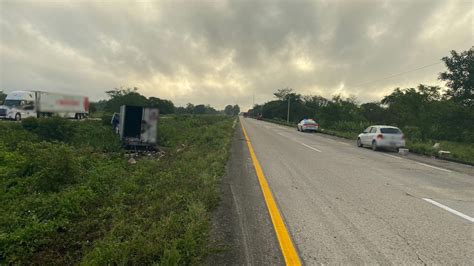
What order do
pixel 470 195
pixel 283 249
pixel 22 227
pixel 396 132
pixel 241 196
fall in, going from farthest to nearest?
pixel 396 132 < pixel 470 195 < pixel 241 196 < pixel 22 227 < pixel 283 249

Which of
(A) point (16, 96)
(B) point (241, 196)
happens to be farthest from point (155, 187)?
(A) point (16, 96)

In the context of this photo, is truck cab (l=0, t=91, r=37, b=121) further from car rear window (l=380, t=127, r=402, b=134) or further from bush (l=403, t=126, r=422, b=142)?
bush (l=403, t=126, r=422, b=142)

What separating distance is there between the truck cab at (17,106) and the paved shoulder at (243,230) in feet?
82.6

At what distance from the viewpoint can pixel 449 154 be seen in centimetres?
1504

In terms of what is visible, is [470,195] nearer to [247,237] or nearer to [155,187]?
[247,237]

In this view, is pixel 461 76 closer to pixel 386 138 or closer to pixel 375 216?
pixel 386 138

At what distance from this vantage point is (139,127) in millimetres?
16594

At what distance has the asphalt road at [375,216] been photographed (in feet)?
11.2

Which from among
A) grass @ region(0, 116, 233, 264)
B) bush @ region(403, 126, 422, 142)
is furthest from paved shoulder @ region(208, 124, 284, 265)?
bush @ region(403, 126, 422, 142)

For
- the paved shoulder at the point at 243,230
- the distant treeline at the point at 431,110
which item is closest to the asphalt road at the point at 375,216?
the paved shoulder at the point at 243,230

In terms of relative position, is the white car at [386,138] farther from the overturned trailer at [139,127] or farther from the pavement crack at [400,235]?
the overturned trailer at [139,127]

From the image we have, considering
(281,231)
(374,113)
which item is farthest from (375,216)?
(374,113)

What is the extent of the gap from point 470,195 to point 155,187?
778cm

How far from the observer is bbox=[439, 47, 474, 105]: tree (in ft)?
112
